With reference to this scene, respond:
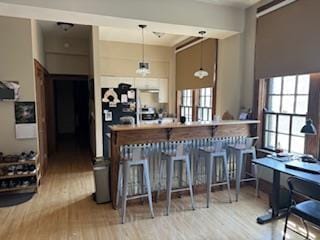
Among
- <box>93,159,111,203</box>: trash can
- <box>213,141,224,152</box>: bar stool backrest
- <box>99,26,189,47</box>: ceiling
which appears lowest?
<box>93,159,111,203</box>: trash can

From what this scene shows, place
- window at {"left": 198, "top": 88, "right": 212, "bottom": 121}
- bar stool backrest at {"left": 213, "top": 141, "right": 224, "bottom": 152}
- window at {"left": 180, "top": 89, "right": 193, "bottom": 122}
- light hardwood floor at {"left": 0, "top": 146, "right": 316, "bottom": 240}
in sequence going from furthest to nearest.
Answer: window at {"left": 180, "top": 89, "right": 193, "bottom": 122} → window at {"left": 198, "top": 88, "right": 212, "bottom": 121} → bar stool backrest at {"left": 213, "top": 141, "right": 224, "bottom": 152} → light hardwood floor at {"left": 0, "top": 146, "right": 316, "bottom": 240}

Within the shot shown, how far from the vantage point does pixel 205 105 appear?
593cm

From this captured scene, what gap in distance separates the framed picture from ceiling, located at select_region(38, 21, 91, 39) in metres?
2.06

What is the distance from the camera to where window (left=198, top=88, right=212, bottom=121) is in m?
5.67

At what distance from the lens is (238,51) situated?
4336 mm

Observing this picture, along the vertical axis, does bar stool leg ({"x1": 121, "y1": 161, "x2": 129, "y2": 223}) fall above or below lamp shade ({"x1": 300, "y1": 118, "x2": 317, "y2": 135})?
below

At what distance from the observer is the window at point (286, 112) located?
3.38 m

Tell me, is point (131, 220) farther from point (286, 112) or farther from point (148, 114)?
point (148, 114)

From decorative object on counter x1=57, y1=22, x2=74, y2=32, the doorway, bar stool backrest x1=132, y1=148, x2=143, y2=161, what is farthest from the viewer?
the doorway

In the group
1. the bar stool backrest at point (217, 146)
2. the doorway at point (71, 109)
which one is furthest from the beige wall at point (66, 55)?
the bar stool backrest at point (217, 146)

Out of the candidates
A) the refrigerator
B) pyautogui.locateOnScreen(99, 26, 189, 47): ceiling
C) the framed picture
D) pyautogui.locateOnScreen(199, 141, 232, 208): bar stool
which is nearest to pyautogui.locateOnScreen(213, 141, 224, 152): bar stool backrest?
pyautogui.locateOnScreen(199, 141, 232, 208): bar stool

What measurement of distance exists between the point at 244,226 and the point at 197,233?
61 centimetres

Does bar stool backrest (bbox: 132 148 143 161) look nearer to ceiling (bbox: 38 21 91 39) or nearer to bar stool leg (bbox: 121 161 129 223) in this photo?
bar stool leg (bbox: 121 161 129 223)

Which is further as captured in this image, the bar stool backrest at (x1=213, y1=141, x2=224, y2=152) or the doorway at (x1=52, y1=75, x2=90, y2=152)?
the doorway at (x1=52, y1=75, x2=90, y2=152)
